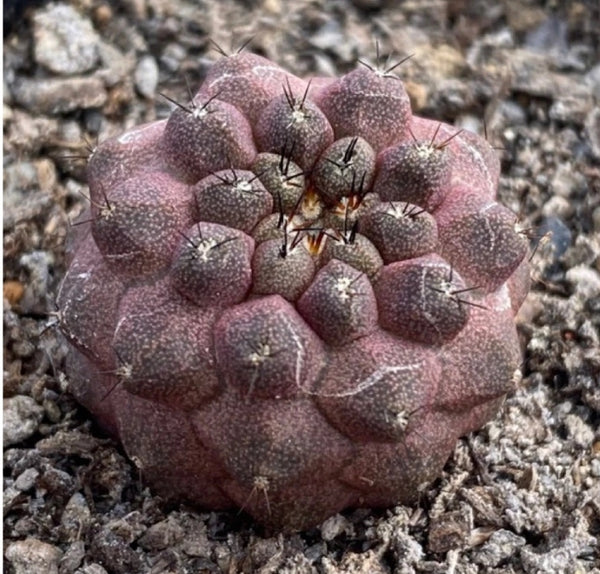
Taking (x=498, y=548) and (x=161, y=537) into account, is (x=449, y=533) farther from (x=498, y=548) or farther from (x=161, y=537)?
(x=161, y=537)

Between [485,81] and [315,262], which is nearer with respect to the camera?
[315,262]

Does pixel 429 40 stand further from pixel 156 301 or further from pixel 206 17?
pixel 156 301

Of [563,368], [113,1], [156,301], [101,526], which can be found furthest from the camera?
[113,1]

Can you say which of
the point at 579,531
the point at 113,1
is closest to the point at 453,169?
the point at 579,531

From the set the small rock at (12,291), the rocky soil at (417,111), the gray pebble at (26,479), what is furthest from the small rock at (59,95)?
the gray pebble at (26,479)

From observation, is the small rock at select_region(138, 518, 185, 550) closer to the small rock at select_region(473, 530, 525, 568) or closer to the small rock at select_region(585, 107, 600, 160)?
the small rock at select_region(473, 530, 525, 568)

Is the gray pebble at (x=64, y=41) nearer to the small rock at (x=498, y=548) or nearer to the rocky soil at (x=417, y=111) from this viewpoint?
the rocky soil at (x=417, y=111)

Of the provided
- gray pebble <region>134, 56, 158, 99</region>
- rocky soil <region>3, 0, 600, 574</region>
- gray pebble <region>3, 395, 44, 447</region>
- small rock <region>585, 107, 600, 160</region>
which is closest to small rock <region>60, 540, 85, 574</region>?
rocky soil <region>3, 0, 600, 574</region>
